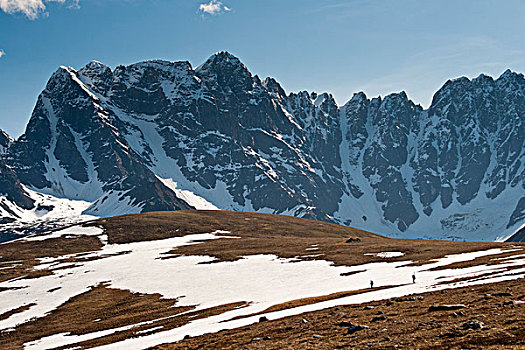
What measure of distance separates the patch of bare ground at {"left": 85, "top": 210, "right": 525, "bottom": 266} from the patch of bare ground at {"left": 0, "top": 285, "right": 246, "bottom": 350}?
108 feet

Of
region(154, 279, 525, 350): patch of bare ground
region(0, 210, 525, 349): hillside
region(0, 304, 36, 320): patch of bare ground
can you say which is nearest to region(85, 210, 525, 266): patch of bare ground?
region(0, 210, 525, 349): hillside

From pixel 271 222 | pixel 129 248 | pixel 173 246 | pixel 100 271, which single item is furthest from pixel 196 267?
pixel 271 222

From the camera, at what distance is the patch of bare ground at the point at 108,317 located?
4806 centimetres

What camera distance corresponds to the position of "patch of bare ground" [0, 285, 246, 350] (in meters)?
48.1

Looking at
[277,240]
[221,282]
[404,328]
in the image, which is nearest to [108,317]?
[221,282]

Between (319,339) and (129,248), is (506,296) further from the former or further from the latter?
(129,248)

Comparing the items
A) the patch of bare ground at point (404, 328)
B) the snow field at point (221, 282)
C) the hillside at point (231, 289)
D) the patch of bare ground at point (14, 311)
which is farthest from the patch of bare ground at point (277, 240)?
the patch of bare ground at point (404, 328)

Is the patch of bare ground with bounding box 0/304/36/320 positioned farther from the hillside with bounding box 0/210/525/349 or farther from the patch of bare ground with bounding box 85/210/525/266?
the patch of bare ground with bounding box 85/210/525/266

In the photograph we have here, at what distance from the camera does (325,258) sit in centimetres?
9675

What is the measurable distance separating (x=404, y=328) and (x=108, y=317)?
47.5m

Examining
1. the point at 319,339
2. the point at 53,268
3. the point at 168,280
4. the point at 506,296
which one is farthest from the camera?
the point at 53,268

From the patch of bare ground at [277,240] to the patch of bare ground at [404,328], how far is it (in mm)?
45047

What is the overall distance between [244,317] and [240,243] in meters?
88.6

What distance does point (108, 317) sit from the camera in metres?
62.2
